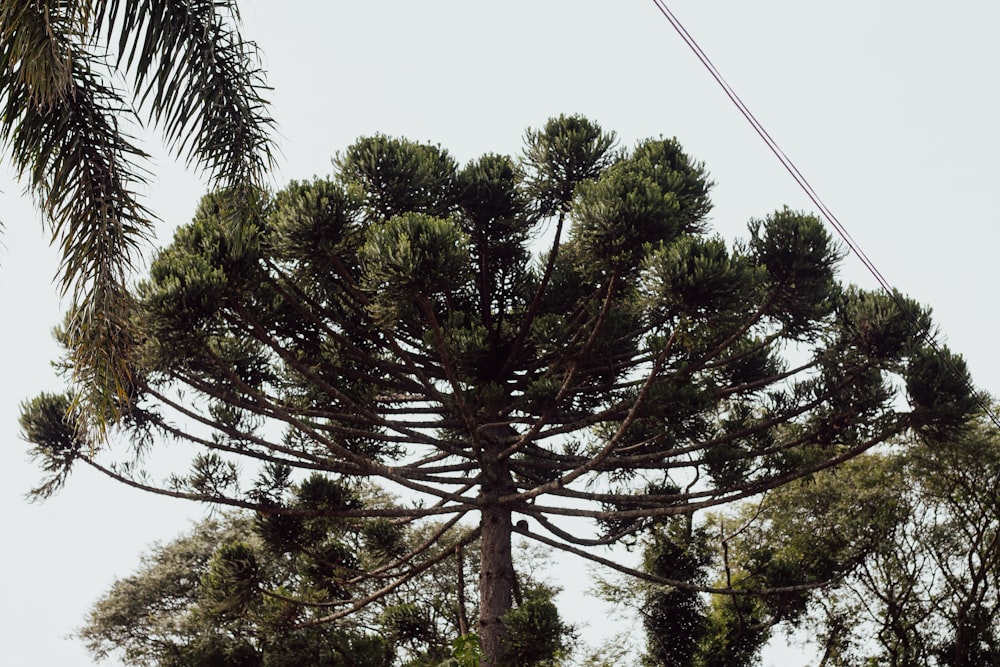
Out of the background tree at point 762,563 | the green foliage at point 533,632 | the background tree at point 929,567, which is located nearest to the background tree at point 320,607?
the green foliage at point 533,632

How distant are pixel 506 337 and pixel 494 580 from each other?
8.37 ft

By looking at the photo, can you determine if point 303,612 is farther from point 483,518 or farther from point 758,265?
point 758,265

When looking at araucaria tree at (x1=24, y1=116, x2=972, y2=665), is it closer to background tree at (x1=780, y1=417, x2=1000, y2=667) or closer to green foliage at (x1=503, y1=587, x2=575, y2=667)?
green foliage at (x1=503, y1=587, x2=575, y2=667)

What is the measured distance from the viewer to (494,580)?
11031 mm

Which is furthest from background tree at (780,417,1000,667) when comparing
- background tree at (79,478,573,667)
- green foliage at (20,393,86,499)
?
green foliage at (20,393,86,499)

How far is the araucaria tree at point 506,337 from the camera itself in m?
9.30

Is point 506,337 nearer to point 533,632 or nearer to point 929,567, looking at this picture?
point 533,632

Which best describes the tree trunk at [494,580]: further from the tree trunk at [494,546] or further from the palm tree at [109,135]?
Result: the palm tree at [109,135]

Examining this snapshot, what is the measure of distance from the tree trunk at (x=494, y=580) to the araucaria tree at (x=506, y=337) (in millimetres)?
22

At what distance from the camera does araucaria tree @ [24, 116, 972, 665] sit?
9305 millimetres

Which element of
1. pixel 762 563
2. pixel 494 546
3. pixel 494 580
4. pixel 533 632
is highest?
pixel 762 563

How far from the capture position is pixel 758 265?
1015 centimetres

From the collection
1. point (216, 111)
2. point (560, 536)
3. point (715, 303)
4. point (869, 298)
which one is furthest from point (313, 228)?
point (869, 298)

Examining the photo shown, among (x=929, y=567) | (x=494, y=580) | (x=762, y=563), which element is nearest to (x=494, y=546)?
(x=494, y=580)
